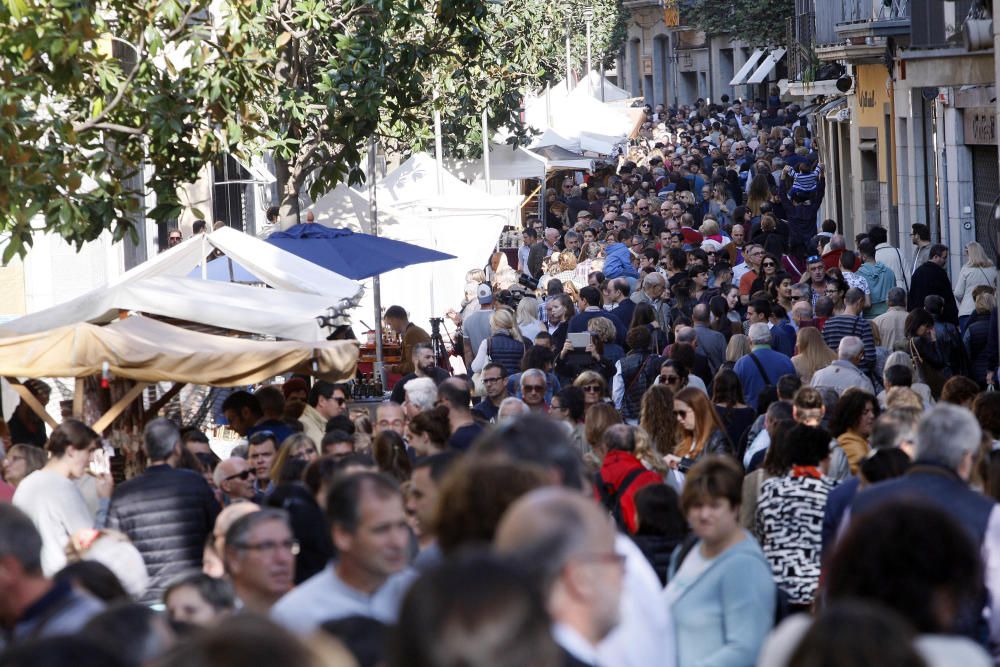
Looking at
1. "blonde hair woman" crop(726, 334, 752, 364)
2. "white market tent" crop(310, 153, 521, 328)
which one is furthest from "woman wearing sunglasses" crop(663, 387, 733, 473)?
"white market tent" crop(310, 153, 521, 328)

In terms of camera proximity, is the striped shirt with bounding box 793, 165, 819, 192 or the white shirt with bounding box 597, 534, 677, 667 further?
the striped shirt with bounding box 793, 165, 819, 192

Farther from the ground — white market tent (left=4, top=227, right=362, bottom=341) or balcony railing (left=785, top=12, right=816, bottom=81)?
balcony railing (left=785, top=12, right=816, bottom=81)

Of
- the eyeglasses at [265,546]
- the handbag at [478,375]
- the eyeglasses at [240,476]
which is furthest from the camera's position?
the handbag at [478,375]

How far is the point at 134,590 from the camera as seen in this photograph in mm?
6285

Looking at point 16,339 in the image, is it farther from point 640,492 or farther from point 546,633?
point 546,633

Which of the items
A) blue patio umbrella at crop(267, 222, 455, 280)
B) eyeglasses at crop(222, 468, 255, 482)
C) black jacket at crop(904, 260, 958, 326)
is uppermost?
blue patio umbrella at crop(267, 222, 455, 280)

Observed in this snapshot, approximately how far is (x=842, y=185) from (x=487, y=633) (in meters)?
31.7

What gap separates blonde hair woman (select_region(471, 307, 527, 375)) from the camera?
13492 millimetres

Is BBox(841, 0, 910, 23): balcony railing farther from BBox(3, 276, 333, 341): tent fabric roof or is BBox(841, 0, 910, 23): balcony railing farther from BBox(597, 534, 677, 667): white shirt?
BBox(597, 534, 677, 667): white shirt

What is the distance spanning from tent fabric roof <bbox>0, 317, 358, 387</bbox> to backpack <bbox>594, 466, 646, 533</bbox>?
8.92ft

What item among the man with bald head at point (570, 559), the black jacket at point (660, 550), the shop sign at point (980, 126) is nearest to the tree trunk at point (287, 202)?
the shop sign at point (980, 126)

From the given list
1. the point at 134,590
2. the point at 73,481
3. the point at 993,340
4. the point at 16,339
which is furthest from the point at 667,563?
the point at 993,340

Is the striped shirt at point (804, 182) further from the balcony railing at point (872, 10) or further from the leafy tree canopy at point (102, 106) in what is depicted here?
the leafy tree canopy at point (102, 106)

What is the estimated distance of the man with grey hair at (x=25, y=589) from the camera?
4.43 m
